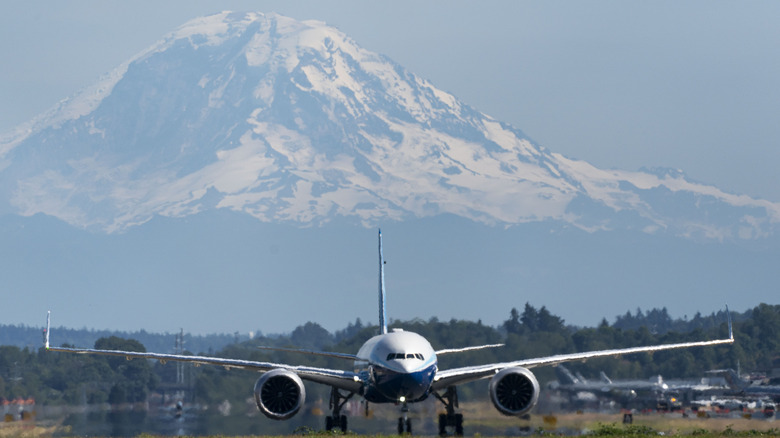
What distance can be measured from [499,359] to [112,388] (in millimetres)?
29876

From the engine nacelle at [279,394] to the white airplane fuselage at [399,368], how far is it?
2841 millimetres

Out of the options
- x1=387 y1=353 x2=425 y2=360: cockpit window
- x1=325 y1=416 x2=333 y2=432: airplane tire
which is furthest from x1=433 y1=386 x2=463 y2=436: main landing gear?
x1=325 y1=416 x2=333 y2=432: airplane tire

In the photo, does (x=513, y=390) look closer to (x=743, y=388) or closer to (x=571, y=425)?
(x=571, y=425)

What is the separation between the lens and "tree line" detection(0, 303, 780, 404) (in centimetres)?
7712

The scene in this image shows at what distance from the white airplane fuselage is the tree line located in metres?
18.8

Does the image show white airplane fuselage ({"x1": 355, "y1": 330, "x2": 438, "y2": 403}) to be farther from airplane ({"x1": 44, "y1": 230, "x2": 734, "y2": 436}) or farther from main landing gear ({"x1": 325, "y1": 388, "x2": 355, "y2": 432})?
main landing gear ({"x1": 325, "y1": 388, "x2": 355, "y2": 432})

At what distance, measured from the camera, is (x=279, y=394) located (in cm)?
4747

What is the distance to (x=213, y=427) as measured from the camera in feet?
213

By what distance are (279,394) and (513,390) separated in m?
8.75

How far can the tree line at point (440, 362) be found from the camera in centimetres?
7712

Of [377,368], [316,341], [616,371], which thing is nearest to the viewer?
[377,368]

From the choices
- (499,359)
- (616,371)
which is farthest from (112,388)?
(616,371)

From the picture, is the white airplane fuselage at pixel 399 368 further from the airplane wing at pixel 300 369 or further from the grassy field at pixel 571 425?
the grassy field at pixel 571 425

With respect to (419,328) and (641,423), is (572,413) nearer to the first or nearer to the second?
(641,423)
